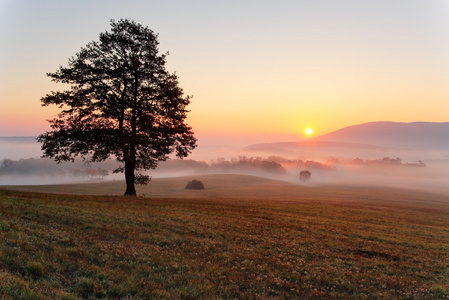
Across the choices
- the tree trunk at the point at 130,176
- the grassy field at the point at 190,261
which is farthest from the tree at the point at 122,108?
the grassy field at the point at 190,261

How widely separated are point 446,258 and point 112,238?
1957 cm

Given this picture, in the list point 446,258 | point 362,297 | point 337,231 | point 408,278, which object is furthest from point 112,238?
point 446,258

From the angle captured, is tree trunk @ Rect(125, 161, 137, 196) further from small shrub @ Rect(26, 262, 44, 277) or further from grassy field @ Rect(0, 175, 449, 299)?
small shrub @ Rect(26, 262, 44, 277)

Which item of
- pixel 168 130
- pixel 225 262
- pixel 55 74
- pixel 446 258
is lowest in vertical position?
pixel 446 258

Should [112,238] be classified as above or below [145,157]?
below

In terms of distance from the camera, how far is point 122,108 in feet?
107

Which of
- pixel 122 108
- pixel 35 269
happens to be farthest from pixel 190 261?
pixel 122 108

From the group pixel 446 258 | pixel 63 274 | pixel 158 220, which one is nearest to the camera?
pixel 63 274

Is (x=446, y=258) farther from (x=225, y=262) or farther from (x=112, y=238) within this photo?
(x=112, y=238)

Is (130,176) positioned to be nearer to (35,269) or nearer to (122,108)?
(122,108)

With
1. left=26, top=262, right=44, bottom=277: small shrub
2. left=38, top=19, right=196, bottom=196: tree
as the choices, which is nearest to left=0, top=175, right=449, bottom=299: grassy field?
left=26, top=262, right=44, bottom=277: small shrub

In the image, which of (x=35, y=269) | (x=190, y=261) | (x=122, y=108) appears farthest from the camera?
(x=122, y=108)

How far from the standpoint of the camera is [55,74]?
30625 millimetres

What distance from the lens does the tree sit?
30.9 meters
